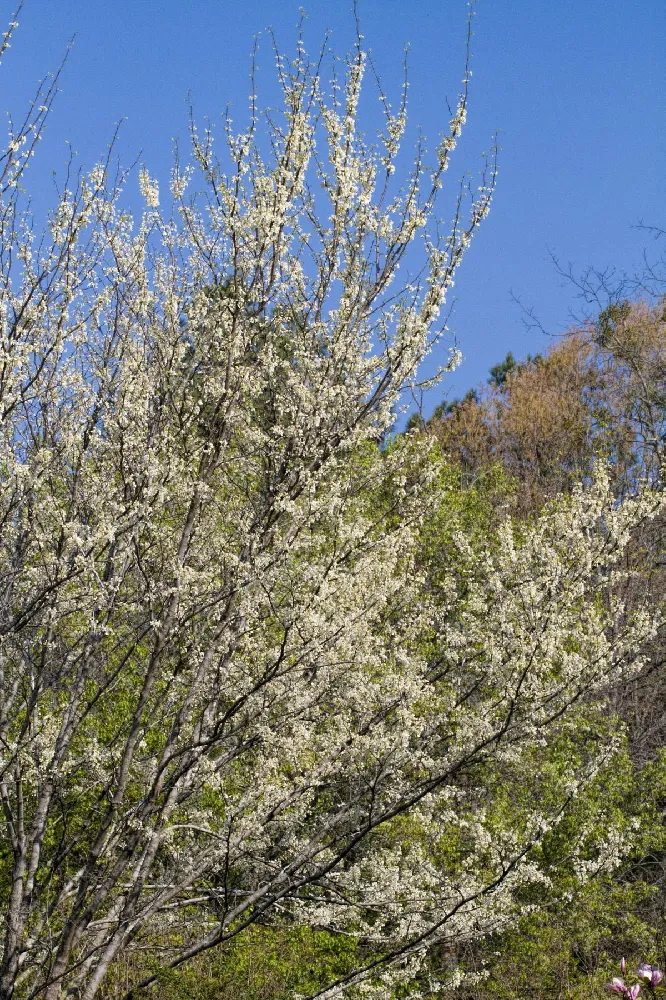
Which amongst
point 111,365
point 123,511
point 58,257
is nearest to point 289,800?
point 123,511

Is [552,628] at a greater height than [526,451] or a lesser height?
lesser

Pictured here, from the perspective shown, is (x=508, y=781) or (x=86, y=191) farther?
(x=508, y=781)

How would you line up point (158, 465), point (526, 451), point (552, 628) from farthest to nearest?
point (526, 451)
point (552, 628)
point (158, 465)

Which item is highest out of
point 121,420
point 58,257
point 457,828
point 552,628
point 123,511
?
point 58,257

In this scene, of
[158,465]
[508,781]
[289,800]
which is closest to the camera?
[289,800]

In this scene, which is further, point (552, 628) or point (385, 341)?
point (552, 628)

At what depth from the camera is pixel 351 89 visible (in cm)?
513

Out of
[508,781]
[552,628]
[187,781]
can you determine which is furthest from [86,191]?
[508,781]

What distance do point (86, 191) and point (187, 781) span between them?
3.67 meters

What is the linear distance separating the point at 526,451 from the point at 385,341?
22236mm

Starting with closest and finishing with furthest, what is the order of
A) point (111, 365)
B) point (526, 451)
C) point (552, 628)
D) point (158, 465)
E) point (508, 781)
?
point (158, 465)
point (552, 628)
point (111, 365)
point (508, 781)
point (526, 451)

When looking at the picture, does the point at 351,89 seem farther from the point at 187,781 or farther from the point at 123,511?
the point at 187,781

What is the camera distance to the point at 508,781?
9836 millimetres

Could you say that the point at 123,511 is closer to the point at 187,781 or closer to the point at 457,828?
the point at 187,781
